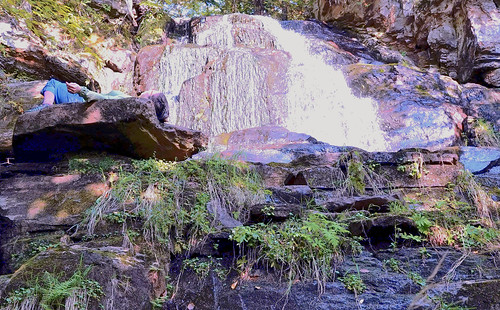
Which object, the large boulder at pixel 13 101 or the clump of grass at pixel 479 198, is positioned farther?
the large boulder at pixel 13 101

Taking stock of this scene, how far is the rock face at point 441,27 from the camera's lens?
440 inches

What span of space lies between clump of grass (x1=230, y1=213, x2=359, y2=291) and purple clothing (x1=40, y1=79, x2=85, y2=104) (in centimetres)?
302

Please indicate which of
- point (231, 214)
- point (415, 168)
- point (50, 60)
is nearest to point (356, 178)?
point (415, 168)

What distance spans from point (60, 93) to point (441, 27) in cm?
1152

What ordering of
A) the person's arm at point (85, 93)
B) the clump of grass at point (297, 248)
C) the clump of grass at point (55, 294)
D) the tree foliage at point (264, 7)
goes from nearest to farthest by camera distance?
the clump of grass at point (55, 294) < the clump of grass at point (297, 248) < the person's arm at point (85, 93) < the tree foliage at point (264, 7)

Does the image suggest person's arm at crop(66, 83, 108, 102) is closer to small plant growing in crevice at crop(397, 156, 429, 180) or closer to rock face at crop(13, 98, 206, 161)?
rock face at crop(13, 98, 206, 161)

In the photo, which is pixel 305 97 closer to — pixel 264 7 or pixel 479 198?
pixel 479 198

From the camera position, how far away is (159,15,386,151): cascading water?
8.48 metres

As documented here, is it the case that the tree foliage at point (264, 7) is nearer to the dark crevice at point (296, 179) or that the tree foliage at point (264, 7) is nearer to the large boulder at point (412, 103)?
Answer: the large boulder at point (412, 103)

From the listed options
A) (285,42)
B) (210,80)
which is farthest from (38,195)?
(285,42)

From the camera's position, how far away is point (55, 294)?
238cm

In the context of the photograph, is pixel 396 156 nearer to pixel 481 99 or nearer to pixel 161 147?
pixel 161 147

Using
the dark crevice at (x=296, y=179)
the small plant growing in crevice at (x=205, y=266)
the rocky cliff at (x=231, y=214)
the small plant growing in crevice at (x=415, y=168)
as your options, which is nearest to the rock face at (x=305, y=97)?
the rocky cliff at (x=231, y=214)

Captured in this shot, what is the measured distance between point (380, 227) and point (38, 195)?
3.02 metres
